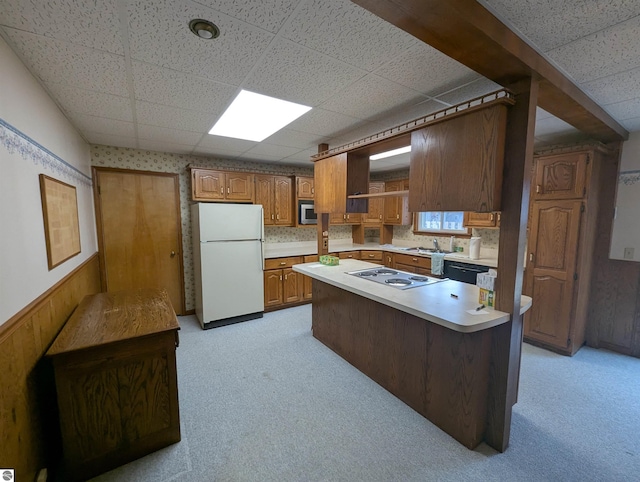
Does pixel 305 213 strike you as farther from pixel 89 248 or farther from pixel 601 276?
pixel 601 276

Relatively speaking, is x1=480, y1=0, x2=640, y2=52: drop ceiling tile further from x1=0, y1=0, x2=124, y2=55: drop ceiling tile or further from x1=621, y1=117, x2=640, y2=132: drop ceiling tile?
x1=621, y1=117, x2=640, y2=132: drop ceiling tile

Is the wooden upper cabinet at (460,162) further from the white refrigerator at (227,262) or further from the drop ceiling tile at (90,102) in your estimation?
the white refrigerator at (227,262)

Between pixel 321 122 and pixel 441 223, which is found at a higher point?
pixel 321 122

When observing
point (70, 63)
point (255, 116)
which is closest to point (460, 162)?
point (255, 116)

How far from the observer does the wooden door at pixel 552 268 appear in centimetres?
278

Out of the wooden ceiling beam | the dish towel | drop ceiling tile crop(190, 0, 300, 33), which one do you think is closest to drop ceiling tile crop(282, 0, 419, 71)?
drop ceiling tile crop(190, 0, 300, 33)

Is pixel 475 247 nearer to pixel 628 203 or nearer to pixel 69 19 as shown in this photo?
pixel 628 203

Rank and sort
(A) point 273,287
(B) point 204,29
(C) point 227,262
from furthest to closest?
(A) point 273,287, (C) point 227,262, (B) point 204,29

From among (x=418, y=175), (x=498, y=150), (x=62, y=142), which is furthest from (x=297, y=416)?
(x=62, y=142)

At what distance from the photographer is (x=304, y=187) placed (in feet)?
14.9

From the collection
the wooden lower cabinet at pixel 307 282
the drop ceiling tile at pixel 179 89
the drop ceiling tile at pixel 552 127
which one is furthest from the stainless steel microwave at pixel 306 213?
the drop ceiling tile at pixel 552 127

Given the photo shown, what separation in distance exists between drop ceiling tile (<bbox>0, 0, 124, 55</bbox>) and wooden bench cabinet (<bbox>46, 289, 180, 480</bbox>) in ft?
5.04

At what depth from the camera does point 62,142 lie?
2203 millimetres

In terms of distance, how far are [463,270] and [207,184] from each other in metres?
3.66
